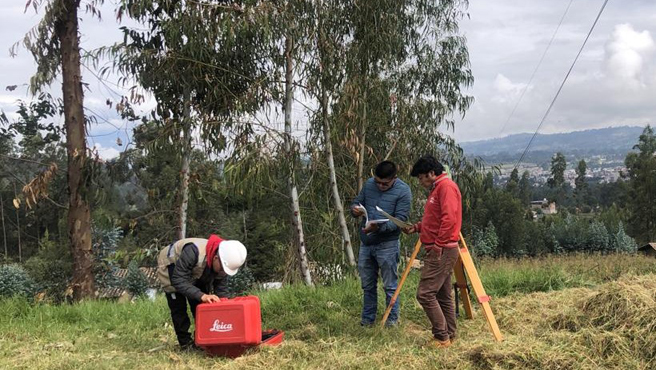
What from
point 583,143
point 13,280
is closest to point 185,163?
point 13,280

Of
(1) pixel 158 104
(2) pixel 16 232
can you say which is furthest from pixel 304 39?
(2) pixel 16 232

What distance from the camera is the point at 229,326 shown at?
3.87 meters

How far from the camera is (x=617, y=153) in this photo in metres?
81.5

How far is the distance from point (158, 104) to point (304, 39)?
2455 mm

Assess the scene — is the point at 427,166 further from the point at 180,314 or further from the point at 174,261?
the point at 180,314

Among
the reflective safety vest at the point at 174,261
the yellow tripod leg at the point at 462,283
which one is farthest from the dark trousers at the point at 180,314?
the yellow tripod leg at the point at 462,283

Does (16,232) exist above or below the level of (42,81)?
below

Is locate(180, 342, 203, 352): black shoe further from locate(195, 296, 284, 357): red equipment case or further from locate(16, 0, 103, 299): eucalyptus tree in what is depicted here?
locate(16, 0, 103, 299): eucalyptus tree

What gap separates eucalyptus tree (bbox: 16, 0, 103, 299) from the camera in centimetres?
802

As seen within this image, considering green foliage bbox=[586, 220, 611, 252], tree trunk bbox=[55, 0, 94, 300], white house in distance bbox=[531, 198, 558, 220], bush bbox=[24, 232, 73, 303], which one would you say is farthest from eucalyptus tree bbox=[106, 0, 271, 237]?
white house in distance bbox=[531, 198, 558, 220]

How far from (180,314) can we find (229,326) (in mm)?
719

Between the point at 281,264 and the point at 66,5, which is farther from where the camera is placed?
the point at 281,264

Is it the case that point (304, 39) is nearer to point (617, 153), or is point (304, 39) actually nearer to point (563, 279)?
point (563, 279)

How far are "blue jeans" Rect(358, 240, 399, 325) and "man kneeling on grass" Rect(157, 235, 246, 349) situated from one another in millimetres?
1261
